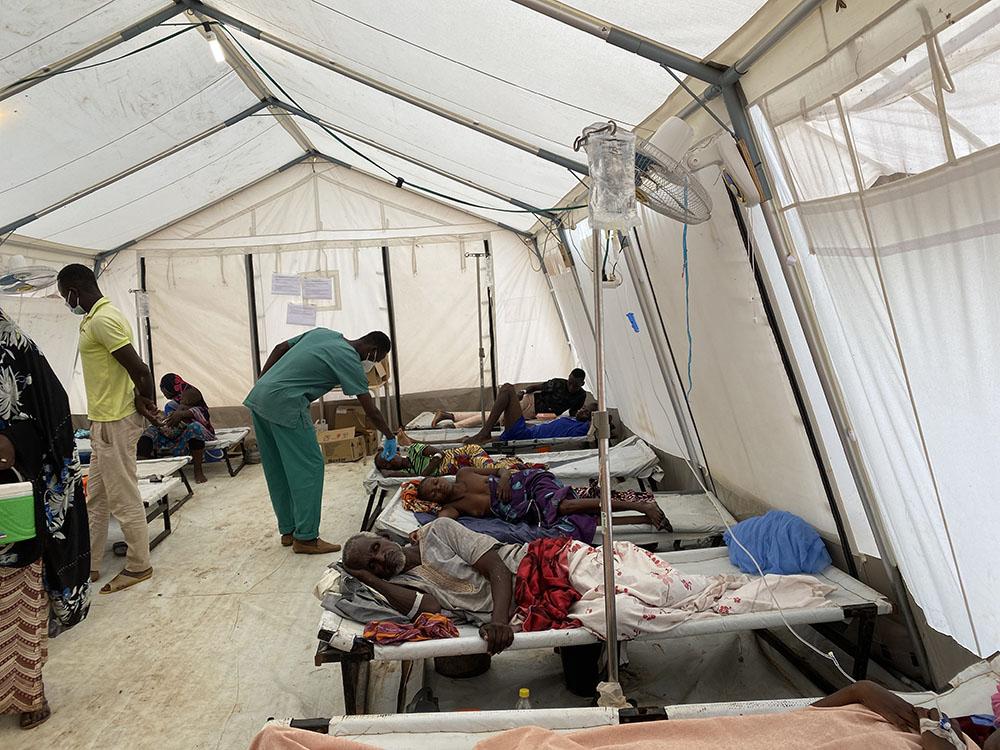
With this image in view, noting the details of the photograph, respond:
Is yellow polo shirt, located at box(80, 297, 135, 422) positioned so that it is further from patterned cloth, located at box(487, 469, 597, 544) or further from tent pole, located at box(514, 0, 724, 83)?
tent pole, located at box(514, 0, 724, 83)

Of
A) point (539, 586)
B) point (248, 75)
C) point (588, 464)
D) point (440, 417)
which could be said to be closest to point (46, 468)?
point (539, 586)

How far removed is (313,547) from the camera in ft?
13.8

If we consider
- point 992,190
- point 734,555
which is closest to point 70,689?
point 734,555

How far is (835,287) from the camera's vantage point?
1.88 metres

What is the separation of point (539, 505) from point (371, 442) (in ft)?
13.7

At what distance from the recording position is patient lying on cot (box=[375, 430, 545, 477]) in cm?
454

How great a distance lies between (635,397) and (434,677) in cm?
297

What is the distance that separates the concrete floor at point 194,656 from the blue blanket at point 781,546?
6.10ft

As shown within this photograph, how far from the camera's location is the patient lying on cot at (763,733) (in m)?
1.49

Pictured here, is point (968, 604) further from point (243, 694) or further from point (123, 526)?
point (123, 526)

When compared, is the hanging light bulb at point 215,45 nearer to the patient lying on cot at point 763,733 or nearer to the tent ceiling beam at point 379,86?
the tent ceiling beam at point 379,86

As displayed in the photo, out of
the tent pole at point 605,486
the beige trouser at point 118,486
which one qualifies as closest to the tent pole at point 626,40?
the tent pole at point 605,486

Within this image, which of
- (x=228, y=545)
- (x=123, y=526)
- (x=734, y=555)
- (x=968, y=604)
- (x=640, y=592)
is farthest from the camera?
(x=228, y=545)

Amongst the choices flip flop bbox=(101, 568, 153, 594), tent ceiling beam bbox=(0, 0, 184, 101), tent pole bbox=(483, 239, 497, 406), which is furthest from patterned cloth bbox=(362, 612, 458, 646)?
tent pole bbox=(483, 239, 497, 406)
